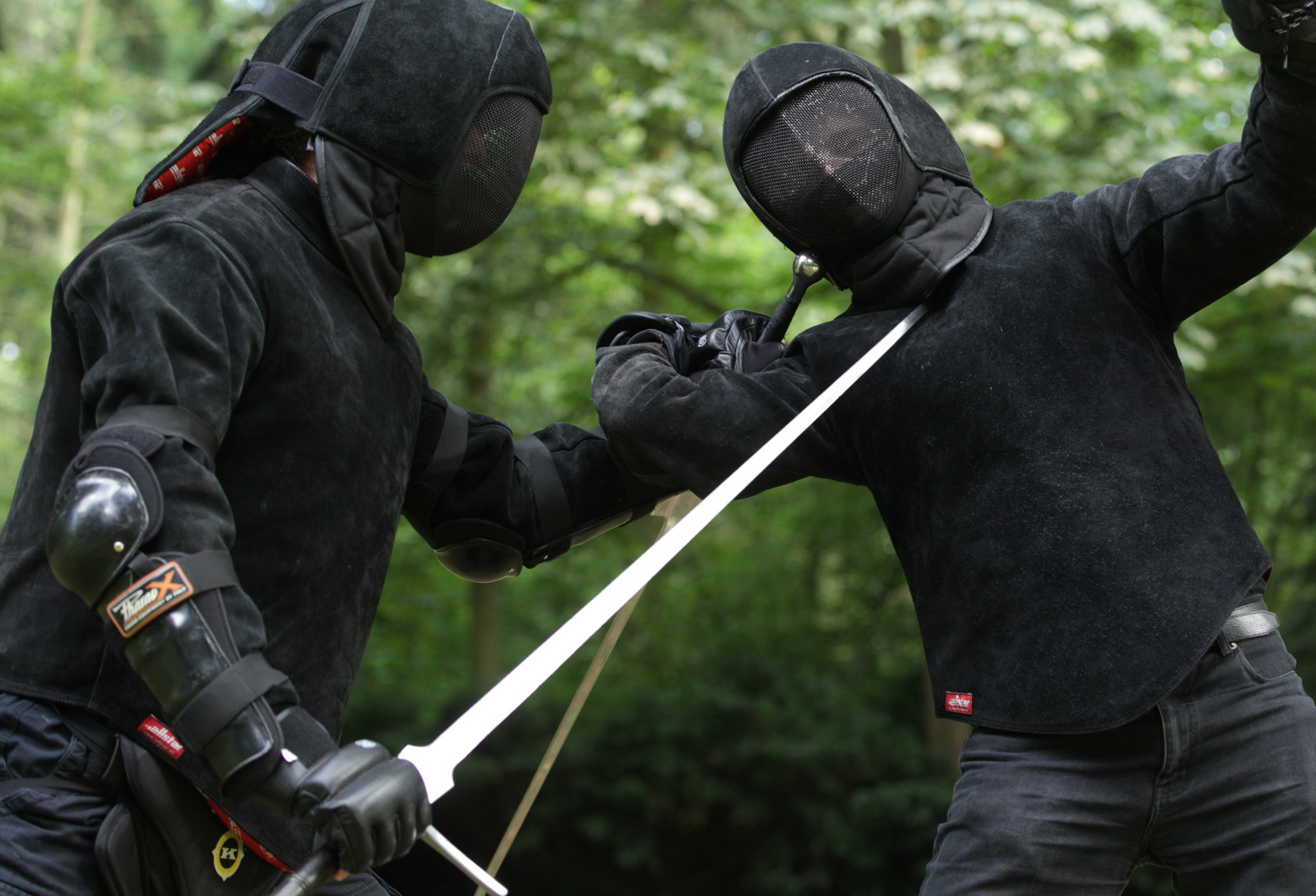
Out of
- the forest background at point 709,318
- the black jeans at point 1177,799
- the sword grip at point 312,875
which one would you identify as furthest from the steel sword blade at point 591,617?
the forest background at point 709,318

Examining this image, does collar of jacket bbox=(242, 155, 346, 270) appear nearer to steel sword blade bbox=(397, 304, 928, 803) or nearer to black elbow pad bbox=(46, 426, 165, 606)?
black elbow pad bbox=(46, 426, 165, 606)

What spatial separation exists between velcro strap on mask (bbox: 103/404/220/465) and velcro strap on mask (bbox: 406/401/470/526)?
782 mm

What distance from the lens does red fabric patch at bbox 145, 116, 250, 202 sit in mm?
1840

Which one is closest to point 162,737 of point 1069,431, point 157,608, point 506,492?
point 157,608

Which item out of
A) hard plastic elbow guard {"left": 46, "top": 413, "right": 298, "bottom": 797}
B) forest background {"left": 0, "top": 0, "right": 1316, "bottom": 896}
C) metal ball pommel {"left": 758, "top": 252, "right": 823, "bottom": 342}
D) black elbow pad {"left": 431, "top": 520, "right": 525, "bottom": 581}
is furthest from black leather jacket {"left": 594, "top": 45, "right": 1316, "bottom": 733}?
forest background {"left": 0, "top": 0, "right": 1316, "bottom": 896}

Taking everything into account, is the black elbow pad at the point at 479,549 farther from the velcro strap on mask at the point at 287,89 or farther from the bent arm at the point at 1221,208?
the bent arm at the point at 1221,208

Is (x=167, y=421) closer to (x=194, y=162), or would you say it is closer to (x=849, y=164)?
(x=194, y=162)

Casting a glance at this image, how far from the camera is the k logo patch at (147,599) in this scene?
4.59 feet

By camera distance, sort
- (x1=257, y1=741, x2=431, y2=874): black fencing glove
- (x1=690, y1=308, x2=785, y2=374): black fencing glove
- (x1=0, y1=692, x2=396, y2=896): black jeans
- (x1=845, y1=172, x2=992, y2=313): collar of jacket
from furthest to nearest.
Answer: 1. (x1=690, y1=308, x2=785, y2=374): black fencing glove
2. (x1=845, y1=172, x2=992, y2=313): collar of jacket
3. (x1=0, y1=692, x2=396, y2=896): black jeans
4. (x1=257, y1=741, x2=431, y2=874): black fencing glove

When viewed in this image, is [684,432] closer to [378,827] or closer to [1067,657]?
[1067,657]

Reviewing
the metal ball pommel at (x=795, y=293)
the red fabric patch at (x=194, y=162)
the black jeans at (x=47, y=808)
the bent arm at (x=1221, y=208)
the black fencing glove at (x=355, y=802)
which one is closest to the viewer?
the black fencing glove at (x=355, y=802)

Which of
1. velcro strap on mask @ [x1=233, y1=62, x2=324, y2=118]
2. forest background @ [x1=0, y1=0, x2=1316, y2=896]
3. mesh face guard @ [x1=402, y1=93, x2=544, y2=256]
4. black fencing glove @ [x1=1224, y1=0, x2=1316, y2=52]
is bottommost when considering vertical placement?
forest background @ [x1=0, y1=0, x2=1316, y2=896]

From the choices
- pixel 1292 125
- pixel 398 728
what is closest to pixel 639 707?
pixel 398 728

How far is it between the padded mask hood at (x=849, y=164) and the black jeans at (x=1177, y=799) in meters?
0.82
